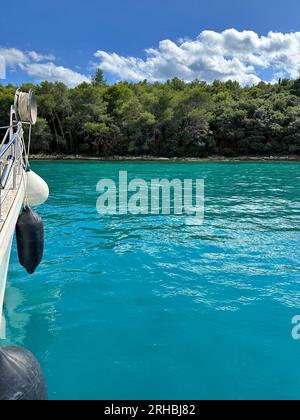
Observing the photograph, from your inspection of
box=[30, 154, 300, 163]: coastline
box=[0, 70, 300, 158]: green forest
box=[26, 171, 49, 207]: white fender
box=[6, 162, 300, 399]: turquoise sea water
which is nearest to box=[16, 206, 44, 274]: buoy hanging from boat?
box=[6, 162, 300, 399]: turquoise sea water

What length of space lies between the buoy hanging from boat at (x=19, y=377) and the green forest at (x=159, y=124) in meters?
51.1

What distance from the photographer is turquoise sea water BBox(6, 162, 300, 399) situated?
14.1 ft

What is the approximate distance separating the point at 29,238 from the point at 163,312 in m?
2.58

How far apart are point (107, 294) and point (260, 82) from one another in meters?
80.3

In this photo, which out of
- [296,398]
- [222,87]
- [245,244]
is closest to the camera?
[296,398]

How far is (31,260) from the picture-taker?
642 cm

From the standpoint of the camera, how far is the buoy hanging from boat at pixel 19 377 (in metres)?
2.54

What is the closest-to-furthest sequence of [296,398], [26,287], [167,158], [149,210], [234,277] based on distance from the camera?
1. [296,398]
2. [26,287]
3. [234,277]
4. [149,210]
5. [167,158]

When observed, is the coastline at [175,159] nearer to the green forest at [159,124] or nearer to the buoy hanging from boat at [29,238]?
the green forest at [159,124]

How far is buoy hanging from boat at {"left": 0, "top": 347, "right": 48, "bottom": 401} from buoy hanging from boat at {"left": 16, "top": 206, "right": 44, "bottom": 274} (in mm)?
3486

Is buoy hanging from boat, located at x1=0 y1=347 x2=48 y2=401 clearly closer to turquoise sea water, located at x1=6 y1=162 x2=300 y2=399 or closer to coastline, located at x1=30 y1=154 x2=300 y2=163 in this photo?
turquoise sea water, located at x1=6 y1=162 x2=300 y2=399

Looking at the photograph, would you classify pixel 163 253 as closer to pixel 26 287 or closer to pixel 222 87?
pixel 26 287

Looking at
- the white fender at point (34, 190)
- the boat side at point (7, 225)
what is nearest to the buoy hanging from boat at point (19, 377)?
the boat side at point (7, 225)
